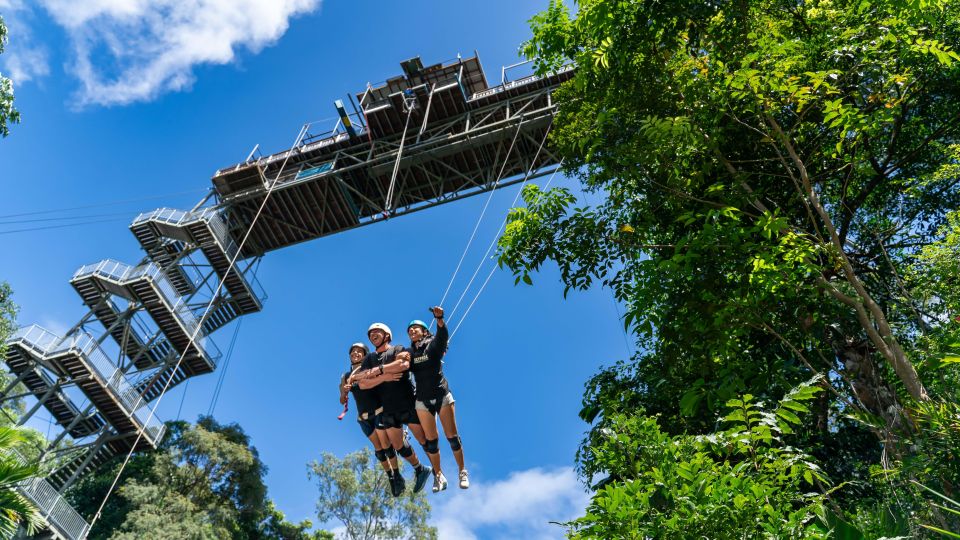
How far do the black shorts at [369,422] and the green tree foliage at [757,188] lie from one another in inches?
87.5

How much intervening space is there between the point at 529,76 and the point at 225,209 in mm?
11283

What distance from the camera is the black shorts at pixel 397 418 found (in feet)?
25.2

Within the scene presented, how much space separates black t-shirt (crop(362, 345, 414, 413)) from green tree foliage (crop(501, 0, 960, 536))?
5.50 feet

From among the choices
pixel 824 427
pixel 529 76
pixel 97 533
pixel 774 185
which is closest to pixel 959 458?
pixel 774 185

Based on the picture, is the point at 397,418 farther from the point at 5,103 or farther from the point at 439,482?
the point at 5,103

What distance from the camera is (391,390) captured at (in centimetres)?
761

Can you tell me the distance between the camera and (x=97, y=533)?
22.3 metres

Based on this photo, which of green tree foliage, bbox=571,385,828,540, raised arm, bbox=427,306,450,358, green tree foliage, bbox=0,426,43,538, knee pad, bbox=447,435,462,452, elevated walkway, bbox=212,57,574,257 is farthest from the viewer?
elevated walkway, bbox=212,57,574,257

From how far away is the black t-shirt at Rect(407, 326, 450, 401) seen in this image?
7.32 meters

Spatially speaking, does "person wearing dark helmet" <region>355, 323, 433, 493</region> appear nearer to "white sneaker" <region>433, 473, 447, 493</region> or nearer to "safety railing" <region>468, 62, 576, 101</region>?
"white sneaker" <region>433, 473, 447, 493</region>

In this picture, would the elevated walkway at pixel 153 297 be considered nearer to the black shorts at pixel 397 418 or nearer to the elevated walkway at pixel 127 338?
the elevated walkway at pixel 127 338

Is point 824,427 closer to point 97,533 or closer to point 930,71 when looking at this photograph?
point 930,71

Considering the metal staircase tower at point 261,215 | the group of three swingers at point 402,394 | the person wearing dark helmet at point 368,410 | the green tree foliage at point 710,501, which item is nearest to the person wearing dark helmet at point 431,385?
the group of three swingers at point 402,394

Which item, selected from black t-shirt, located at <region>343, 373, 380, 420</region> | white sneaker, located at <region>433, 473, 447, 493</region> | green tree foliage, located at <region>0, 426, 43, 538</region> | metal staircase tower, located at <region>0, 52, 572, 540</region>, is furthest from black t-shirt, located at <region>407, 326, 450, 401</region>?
metal staircase tower, located at <region>0, 52, 572, 540</region>
